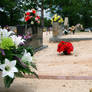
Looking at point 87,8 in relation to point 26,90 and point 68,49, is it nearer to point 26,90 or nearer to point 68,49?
point 68,49

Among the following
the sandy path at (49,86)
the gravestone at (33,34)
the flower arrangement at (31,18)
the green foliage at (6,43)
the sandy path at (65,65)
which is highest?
the flower arrangement at (31,18)

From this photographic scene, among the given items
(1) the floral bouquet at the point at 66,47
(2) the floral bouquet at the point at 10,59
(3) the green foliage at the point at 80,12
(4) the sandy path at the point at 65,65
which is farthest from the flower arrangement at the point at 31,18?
(3) the green foliage at the point at 80,12

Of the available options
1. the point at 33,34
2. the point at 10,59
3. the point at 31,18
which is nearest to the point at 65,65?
the point at 10,59

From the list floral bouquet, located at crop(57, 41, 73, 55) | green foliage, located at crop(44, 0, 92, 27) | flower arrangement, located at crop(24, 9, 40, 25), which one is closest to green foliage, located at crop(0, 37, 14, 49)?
floral bouquet, located at crop(57, 41, 73, 55)

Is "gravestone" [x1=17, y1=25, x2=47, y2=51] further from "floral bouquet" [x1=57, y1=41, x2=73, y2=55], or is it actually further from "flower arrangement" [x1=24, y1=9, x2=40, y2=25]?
"floral bouquet" [x1=57, y1=41, x2=73, y2=55]

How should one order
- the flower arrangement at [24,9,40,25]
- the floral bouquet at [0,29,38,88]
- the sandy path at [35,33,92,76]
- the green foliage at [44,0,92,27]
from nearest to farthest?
1. the floral bouquet at [0,29,38,88]
2. the sandy path at [35,33,92,76]
3. the flower arrangement at [24,9,40,25]
4. the green foliage at [44,0,92,27]

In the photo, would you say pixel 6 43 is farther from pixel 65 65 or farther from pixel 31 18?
pixel 31 18

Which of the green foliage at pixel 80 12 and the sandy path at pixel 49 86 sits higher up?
the green foliage at pixel 80 12

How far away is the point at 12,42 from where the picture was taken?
120 inches

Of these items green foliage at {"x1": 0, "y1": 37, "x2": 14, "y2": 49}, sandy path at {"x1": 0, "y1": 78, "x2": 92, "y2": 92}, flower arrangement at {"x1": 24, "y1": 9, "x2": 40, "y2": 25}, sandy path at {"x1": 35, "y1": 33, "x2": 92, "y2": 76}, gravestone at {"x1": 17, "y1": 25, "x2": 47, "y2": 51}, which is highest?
flower arrangement at {"x1": 24, "y1": 9, "x2": 40, "y2": 25}

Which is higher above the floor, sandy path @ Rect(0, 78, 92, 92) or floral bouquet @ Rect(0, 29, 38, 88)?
floral bouquet @ Rect(0, 29, 38, 88)

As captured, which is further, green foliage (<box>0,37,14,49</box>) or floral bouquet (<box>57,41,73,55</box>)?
floral bouquet (<box>57,41,73,55</box>)

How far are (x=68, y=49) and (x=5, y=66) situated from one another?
6839mm

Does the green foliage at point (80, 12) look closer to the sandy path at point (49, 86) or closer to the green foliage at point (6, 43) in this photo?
the sandy path at point (49, 86)
